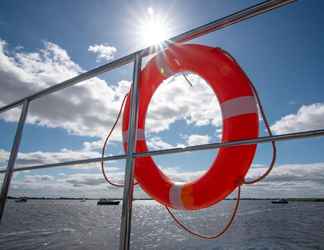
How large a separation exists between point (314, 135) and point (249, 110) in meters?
0.48

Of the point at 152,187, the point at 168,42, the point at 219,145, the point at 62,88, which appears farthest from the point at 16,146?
the point at 219,145

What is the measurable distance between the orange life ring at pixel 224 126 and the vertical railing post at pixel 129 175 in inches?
2.4

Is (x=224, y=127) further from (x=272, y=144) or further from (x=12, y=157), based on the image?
(x=12, y=157)

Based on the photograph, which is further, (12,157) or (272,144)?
(12,157)

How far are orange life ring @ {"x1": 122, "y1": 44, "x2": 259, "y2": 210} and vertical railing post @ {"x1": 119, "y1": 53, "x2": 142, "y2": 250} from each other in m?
0.06

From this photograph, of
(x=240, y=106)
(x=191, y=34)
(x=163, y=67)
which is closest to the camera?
(x=191, y=34)

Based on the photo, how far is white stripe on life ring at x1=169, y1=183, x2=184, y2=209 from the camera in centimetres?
113

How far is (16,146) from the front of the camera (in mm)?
1426

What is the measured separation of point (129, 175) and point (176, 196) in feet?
1.19

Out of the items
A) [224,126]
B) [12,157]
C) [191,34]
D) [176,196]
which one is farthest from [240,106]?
[12,157]

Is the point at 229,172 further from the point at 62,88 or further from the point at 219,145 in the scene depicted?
the point at 62,88

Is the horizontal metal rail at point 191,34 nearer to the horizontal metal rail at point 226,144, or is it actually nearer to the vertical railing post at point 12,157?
the vertical railing post at point 12,157

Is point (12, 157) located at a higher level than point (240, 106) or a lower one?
lower

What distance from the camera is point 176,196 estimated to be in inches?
45.6
